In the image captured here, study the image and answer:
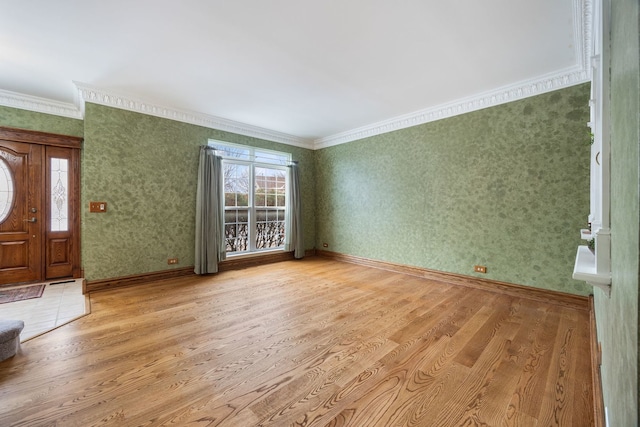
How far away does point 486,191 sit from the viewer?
359 cm

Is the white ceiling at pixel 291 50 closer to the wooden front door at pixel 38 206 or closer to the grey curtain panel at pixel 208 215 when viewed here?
the wooden front door at pixel 38 206

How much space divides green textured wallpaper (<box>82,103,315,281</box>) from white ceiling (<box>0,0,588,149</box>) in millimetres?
457

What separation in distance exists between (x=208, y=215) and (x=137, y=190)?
1.06 meters

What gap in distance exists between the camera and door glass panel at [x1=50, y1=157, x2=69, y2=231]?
397 centimetres

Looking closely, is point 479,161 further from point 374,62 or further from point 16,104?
point 16,104

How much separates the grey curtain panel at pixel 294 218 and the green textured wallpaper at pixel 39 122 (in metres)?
3.63

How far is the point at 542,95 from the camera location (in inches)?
125

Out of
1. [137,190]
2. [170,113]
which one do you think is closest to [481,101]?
[170,113]

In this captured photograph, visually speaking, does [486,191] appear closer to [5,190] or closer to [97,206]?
[97,206]

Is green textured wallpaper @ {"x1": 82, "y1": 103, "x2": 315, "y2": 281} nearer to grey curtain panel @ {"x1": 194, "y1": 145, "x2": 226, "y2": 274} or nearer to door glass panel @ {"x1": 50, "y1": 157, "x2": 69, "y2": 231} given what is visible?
grey curtain panel @ {"x1": 194, "y1": 145, "x2": 226, "y2": 274}

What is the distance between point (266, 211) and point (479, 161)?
12.9 feet

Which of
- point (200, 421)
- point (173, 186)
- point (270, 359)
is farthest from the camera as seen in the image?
point (173, 186)

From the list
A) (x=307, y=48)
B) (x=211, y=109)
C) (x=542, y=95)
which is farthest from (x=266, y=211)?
(x=542, y=95)

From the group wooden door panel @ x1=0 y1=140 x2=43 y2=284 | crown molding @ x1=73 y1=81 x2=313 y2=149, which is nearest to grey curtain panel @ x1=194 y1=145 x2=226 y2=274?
crown molding @ x1=73 y1=81 x2=313 y2=149
